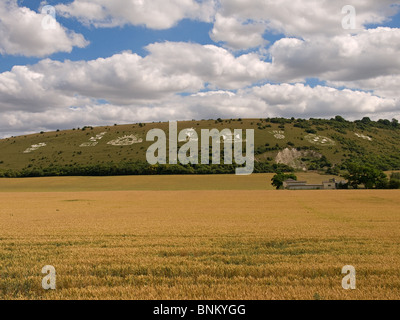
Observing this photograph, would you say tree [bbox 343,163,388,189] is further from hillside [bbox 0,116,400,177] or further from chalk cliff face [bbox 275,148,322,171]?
chalk cliff face [bbox 275,148,322,171]

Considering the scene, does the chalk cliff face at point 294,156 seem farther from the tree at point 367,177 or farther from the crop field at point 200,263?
the crop field at point 200,263

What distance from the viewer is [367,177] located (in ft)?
300

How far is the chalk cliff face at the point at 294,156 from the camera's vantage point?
5748 inches

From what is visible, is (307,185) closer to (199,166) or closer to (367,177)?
(367,177)

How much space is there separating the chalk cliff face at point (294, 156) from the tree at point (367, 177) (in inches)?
1959

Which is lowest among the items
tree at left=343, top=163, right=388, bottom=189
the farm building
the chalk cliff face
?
the farm building

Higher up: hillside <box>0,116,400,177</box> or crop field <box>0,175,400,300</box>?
hillside <box>0,116,400,177</box>

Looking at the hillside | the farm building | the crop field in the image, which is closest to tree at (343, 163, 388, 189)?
the farm building

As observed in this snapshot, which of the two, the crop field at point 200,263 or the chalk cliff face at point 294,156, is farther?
the chalk cliff face at point 294,156

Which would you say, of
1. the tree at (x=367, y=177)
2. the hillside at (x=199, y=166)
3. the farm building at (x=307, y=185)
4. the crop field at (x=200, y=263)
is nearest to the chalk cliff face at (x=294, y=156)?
the hillside at (x=199, y=166)


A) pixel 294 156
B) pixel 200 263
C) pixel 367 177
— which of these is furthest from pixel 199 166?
pixel 200 263

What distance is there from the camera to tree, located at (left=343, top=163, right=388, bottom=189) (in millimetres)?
90688
